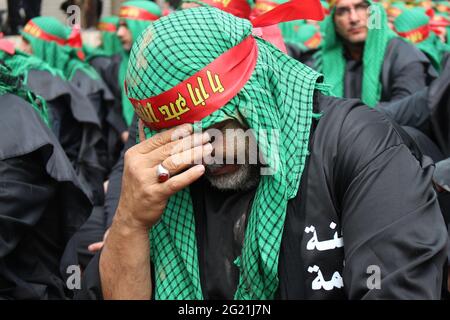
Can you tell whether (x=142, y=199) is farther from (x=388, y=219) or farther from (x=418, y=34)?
(x=418, y=34)

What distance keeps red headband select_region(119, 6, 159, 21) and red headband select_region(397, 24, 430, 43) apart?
2.97m

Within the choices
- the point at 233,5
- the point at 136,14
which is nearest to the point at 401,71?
the point at 233,5

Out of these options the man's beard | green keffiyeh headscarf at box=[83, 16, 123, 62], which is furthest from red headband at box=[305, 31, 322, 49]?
the man's beard

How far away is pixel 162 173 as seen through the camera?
198 centimetres

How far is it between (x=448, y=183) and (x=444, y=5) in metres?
11.3

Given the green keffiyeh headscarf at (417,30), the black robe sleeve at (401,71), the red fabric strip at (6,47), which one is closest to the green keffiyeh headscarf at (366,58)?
the black robe sleeve at (401,71)

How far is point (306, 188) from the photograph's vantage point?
198 centimetres

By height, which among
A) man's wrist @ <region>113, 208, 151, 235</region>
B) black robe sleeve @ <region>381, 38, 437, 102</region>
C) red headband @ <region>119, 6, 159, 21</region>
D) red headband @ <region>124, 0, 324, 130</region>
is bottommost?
black robe sleeve @ <region>381, 38, 437, 102</region>

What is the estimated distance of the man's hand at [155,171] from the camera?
1964 millimetres

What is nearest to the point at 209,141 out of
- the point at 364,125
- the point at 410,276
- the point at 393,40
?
the point at 364,125

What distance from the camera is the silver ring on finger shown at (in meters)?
1.98

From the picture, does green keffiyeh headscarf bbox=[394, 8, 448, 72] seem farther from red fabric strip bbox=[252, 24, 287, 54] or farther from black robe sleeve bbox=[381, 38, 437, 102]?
red fabric strip bbox=[252, 24, 287, 54]

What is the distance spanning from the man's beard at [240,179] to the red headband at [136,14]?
642 centimetres

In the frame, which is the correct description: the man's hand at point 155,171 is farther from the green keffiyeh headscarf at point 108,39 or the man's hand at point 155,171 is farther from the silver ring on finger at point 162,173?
the green keffiyeh headscarf at point 108,39
